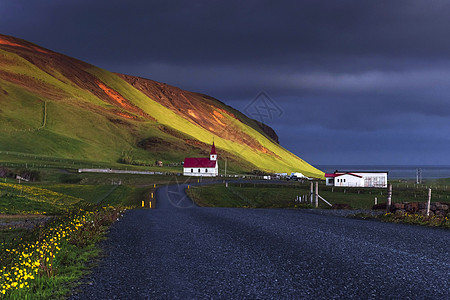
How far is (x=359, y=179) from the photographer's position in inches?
4523

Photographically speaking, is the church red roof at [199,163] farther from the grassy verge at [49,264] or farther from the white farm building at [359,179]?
the grassy verge at [49,264]

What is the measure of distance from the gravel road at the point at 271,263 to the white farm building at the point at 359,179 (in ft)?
317

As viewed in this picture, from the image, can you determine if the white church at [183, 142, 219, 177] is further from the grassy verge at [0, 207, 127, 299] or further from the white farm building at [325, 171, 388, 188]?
the grassy verge at [0, 207, 127, 299]

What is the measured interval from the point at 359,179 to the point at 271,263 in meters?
108

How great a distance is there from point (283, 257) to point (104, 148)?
181m

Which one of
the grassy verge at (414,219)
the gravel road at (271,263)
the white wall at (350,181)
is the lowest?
the gravel road at (271,263)

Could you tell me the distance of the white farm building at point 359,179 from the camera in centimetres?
11469

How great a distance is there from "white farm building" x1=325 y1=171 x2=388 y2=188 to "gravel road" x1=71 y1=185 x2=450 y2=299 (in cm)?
9673

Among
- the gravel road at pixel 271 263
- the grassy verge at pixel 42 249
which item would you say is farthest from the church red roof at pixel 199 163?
the gravel road at pixel 271 263

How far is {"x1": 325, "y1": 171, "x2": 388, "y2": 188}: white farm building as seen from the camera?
11469 cm

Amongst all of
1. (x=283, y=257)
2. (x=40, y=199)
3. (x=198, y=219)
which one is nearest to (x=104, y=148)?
(x=40, y=199)

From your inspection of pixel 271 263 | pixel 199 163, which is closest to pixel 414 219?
pixel 271 263

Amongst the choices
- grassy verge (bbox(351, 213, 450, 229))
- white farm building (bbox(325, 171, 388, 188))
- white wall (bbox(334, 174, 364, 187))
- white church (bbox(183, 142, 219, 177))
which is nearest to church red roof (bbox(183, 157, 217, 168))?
white church (bbox(183, 142, 219, 177))

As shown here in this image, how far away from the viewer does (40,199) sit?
39812mm
